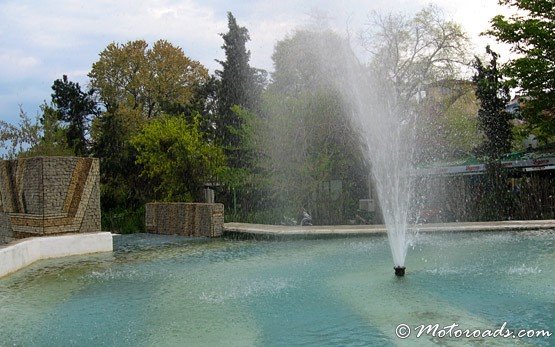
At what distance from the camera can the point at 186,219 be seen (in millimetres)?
18531

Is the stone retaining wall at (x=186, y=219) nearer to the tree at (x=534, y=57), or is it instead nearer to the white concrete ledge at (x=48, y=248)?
the white concrete ledge at (x=48, y=248)

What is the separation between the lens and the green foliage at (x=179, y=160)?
77.7ft

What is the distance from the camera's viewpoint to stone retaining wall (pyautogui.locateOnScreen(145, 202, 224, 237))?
56.6 ft

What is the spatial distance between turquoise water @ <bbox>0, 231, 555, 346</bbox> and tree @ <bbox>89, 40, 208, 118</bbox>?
2704cm

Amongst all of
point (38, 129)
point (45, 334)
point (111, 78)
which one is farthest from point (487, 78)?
point (38, 129)

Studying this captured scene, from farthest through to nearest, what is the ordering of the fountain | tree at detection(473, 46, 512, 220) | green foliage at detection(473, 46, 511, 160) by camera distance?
1. green foliage at detection(473, 46, 511, 160)
2. tree at detection(473, 46, 512, 220)
3. the fountain

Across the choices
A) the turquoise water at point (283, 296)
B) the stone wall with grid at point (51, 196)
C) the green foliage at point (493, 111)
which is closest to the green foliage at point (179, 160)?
the stone wall with grid at point (51, 196)

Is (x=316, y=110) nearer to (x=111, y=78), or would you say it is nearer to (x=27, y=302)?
(x=27, y=302)

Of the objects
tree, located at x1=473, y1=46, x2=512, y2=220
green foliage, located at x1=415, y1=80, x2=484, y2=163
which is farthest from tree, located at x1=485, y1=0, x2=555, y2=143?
green foliage, located at x1=415, y1=80, x2=484, y2=163

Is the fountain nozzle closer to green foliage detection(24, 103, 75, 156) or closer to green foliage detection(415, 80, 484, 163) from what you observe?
green foliage detection(415, 80, 484, 163)

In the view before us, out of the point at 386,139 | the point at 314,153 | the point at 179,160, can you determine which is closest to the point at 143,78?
the point at 179,160

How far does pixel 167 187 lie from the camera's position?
24.3 m

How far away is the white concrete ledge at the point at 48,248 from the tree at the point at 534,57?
1604 centimetres

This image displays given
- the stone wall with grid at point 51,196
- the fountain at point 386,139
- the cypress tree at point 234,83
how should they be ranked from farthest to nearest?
1. the cypress tree at point 234,83
2. the stone wall with grid at point 51,196
3. the fountain at point 386,139
